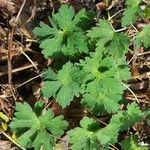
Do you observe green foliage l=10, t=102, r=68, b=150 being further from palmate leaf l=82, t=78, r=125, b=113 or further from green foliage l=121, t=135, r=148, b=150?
green foliage l=121, t=135, r=148, b=150

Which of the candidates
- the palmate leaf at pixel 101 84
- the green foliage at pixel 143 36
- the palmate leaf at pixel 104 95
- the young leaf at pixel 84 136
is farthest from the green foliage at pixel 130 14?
the young leaf at pixel 84 136

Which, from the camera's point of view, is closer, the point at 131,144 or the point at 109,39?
the point at 109,39

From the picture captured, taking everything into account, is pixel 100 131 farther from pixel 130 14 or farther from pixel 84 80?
pixel 130 14

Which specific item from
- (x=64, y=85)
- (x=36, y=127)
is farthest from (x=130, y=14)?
(x=36, y=127)

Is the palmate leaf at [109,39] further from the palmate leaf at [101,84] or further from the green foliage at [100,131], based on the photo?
the green foliage at [100,131]

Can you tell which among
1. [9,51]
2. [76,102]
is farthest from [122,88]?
[9,51]

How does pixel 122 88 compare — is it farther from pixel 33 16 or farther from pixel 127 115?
pixel 33 16
